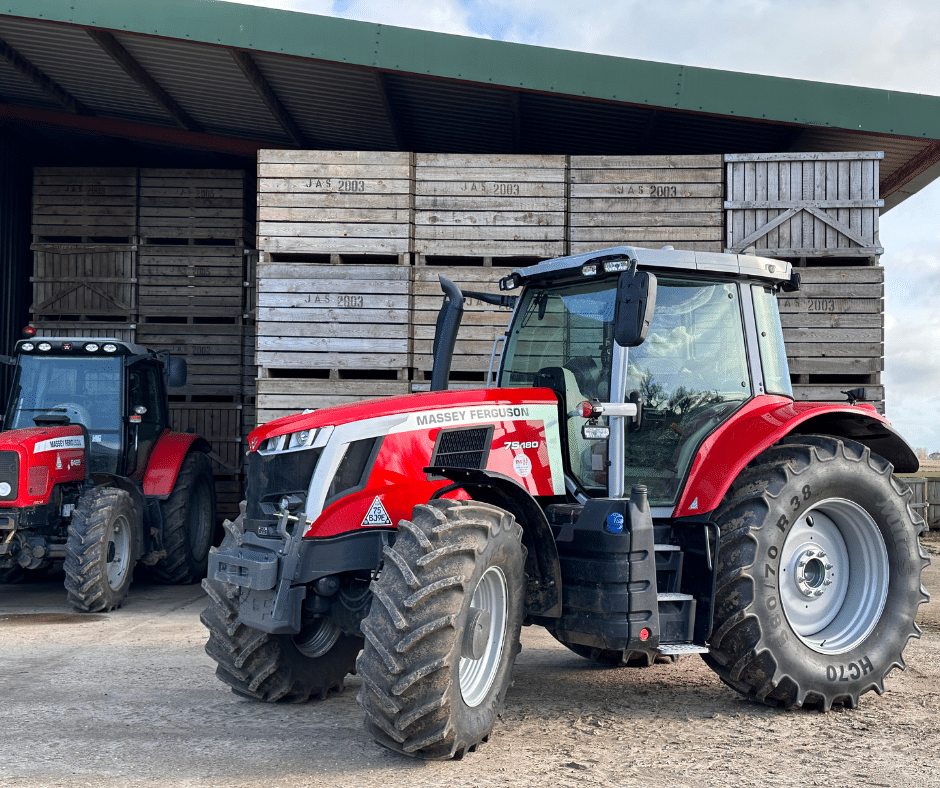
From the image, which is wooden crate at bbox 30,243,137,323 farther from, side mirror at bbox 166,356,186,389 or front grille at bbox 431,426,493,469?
front grille at bbox 431,426,493,469

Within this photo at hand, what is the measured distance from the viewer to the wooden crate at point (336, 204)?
328 inches

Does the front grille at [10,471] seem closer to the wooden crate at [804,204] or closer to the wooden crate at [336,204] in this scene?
the wooden crate at [336,204]

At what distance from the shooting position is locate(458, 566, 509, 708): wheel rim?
12.3 feet


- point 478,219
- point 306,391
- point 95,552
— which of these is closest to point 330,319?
point 306,391

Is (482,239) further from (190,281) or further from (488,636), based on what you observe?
(488,636)

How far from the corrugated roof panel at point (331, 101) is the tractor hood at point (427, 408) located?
5.33 m

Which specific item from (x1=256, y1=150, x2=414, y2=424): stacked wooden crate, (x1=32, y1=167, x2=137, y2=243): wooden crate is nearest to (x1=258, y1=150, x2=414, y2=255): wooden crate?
(x1=256, y1=150, x2=414, y2=424): stacked wooden crate

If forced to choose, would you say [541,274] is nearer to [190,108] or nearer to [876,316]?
[876,316]

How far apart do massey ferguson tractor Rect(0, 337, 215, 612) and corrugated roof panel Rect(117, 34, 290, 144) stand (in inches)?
115

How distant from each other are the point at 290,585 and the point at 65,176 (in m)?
9.53

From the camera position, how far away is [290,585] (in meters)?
3.87

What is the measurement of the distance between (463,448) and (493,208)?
4642mm

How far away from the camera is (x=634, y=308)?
12.5 feet

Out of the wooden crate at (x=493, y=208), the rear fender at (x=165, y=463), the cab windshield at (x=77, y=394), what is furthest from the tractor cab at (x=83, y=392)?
the wooden crate at (x=493, y=208)
